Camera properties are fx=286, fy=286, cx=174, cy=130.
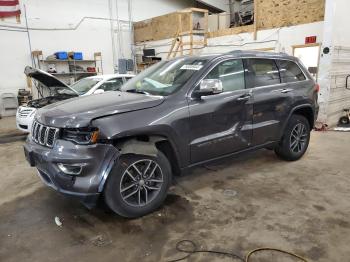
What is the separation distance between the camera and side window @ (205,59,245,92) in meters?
3.19

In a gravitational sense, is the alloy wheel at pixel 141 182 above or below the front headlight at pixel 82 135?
below

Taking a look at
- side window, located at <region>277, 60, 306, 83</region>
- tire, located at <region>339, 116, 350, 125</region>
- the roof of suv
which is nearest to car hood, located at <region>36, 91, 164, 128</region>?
the roof of suv

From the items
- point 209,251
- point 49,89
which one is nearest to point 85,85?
point 49,89

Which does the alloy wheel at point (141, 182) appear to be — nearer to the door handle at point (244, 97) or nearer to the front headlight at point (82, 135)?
the front headlight at point (82, 135)

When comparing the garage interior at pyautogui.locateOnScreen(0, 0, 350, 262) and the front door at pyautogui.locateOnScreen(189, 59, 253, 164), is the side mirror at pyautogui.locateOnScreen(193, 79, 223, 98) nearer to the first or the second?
the front door at pyautogui.locateOnScreen(189, 59, 253, 164)

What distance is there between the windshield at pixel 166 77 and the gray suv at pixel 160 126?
0.04 ft

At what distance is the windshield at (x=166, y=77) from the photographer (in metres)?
3.03

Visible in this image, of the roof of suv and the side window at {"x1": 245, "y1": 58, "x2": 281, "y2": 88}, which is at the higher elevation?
the roof of suv

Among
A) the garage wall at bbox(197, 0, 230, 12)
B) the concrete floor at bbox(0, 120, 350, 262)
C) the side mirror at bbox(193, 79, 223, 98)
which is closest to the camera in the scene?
the concrete floor at bbox(0, 120, 350, 262)

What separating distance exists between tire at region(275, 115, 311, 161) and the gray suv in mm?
52

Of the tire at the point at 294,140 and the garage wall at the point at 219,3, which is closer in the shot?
the tire at the point at 294,140

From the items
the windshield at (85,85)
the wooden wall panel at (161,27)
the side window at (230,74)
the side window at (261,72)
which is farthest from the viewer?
the wooden wall panel at (161,27)

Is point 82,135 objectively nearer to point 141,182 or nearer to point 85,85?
point 141,182

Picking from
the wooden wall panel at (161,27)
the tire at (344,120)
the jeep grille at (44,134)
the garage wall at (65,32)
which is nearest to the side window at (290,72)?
the jeep grille at (44,134)
